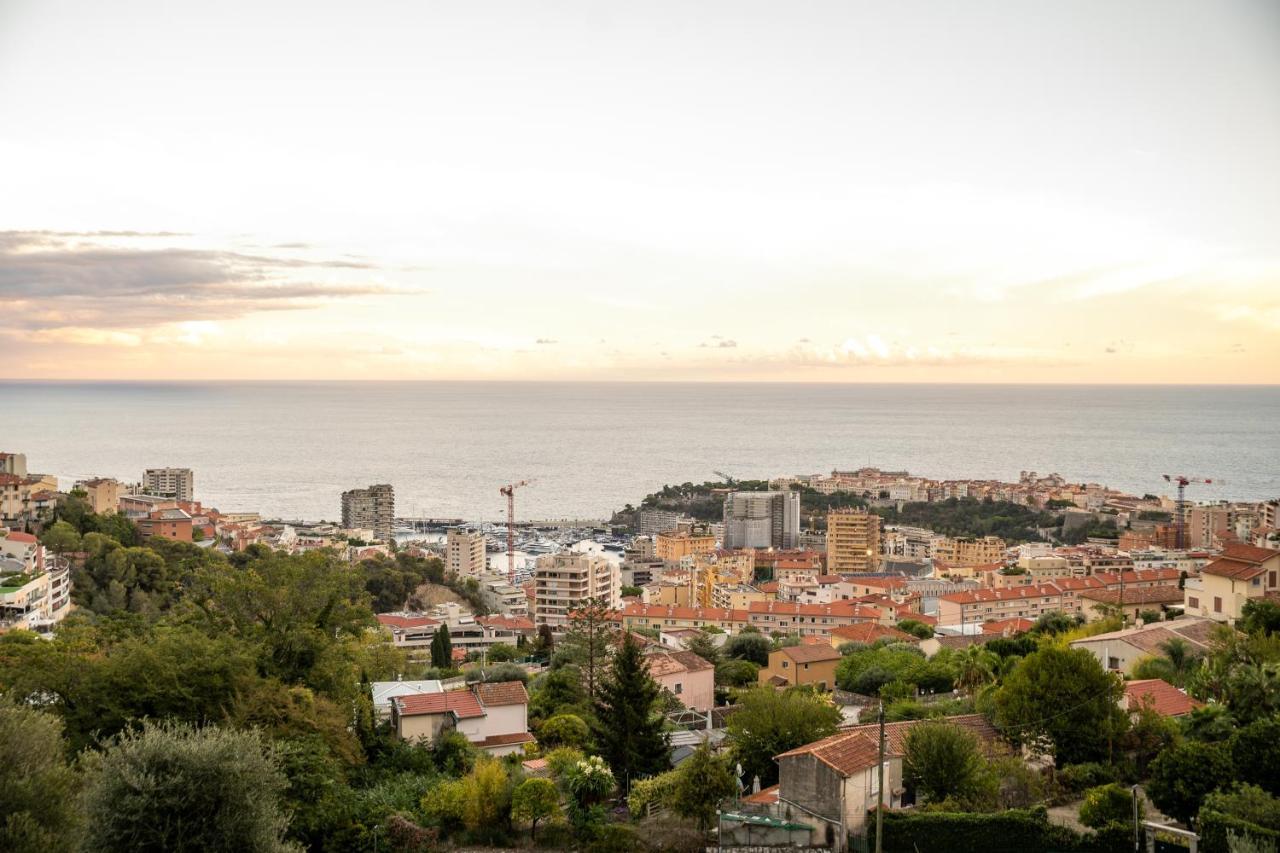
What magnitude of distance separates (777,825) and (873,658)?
12.9 meters

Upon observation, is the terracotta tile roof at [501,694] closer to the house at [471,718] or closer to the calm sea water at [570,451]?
the house at [471,718]

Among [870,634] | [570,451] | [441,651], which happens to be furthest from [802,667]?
[570,451]

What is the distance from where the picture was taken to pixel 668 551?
66438 mm

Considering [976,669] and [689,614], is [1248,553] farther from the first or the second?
[689,614]

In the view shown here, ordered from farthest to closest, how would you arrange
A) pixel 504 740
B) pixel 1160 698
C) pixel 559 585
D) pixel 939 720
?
pixel 559 585 < pixel 504 740 < pixel 1160 698 < pixel 939 720

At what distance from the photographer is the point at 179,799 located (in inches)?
312

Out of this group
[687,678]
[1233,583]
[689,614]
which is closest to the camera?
[1233,583]

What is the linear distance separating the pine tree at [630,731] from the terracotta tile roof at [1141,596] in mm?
19071

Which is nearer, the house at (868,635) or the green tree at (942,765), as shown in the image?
the green tree at (942,765)

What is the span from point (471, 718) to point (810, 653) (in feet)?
37.2

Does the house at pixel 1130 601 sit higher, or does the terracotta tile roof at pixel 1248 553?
the terracotta tile roof at pixel 1248 553

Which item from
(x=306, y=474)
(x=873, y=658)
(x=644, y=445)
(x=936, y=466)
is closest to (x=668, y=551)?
(x=873, y=658)

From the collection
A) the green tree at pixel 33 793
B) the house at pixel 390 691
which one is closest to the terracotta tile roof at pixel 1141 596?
the house at pixel 390 691

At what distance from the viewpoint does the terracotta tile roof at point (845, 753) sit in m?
10.3
